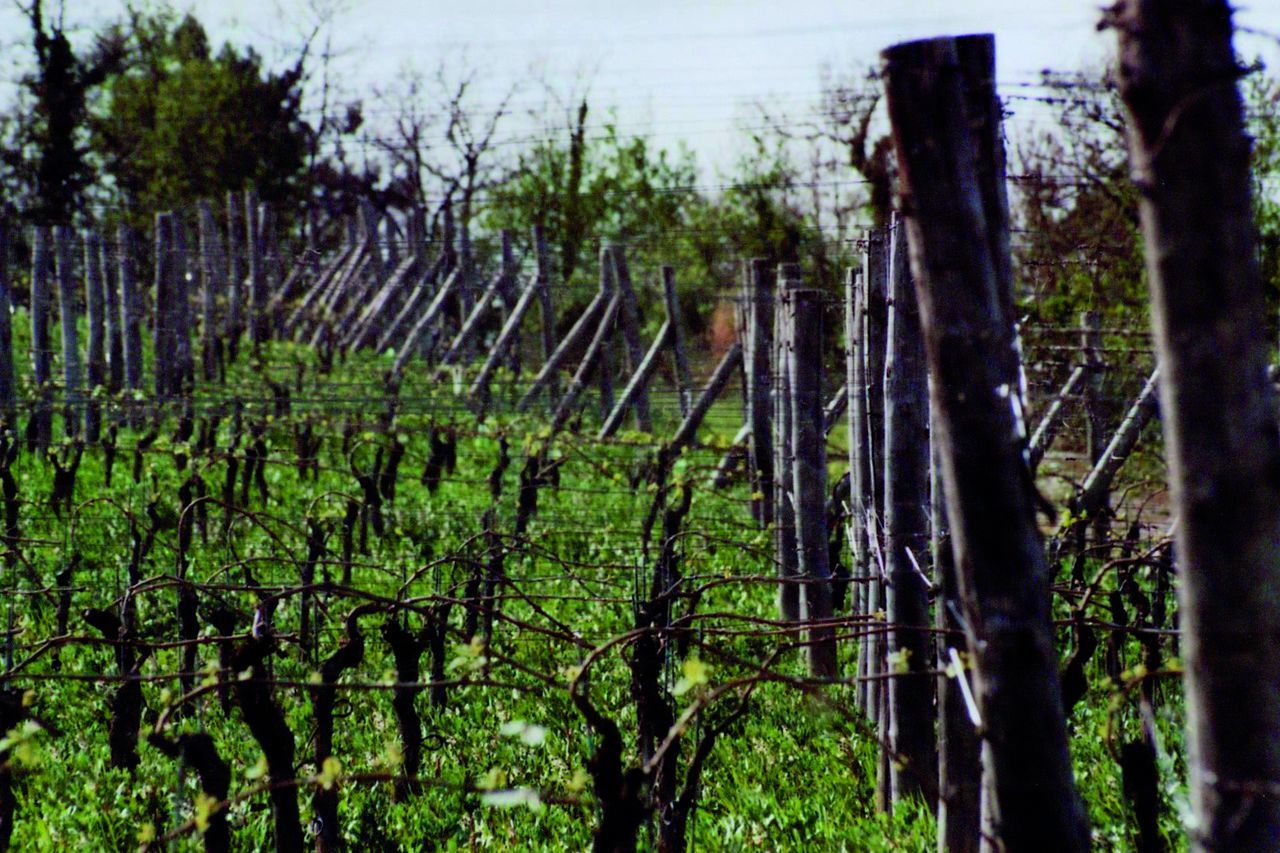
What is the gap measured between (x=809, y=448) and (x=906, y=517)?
2.12m

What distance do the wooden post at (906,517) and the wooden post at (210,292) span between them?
12883 millimetres

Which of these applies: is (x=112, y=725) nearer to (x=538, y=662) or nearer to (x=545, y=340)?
(x=538, y=662)

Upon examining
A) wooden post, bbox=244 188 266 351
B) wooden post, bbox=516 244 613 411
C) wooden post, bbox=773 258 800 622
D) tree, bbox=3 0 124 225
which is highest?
tree, bbox=3 0 124 225

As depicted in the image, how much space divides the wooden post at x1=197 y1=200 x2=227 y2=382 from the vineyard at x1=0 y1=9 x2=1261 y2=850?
15.8 ft

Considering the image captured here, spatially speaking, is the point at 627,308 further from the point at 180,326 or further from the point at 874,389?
the point at 874,389

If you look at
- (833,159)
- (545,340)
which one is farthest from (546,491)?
(833,159)

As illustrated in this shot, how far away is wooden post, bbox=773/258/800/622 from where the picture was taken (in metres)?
7.15

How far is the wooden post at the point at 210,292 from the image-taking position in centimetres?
1809

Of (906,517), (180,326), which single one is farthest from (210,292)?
(906,517)

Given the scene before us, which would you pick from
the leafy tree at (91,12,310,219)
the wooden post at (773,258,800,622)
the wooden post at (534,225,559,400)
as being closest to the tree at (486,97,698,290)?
the leafy tree at (91,12,310,219)

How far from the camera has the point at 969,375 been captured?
2.39 m

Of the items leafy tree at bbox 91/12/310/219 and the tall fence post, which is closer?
the tall fence post

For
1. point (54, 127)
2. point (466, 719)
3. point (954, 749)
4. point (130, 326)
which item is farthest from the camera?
point (54, 127)

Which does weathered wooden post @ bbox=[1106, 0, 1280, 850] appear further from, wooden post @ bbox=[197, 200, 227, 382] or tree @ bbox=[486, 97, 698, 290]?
tree @ bbox=[486, 97, 698, 290]
